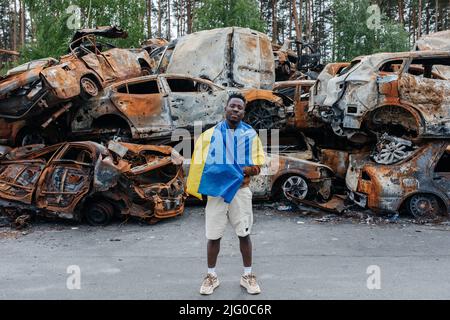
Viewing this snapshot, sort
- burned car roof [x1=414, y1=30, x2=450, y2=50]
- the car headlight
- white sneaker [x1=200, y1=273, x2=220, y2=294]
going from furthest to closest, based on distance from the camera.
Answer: burned car roof [x1=414, y1=30, x2=450, y2=50] < the car headlight < white sneaker [x1=200, y1=273, x2=220, y2=294]

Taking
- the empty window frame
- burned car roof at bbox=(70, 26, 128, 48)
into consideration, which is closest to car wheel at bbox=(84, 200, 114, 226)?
the empty window frame

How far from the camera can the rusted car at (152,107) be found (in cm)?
879

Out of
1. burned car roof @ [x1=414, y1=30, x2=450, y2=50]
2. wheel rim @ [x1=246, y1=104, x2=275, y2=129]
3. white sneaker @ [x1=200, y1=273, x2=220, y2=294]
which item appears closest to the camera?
white sneaker @ [x1=200, y1=273, x2=220, y2=294]

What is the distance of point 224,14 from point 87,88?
1102 centimetres

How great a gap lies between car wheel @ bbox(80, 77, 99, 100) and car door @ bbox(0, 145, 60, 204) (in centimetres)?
159

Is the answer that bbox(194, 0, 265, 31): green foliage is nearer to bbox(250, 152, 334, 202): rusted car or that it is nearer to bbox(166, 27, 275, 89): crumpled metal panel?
bbox(166, 27, 275, 89): crumpled metal panel

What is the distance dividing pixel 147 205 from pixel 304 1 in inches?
1027

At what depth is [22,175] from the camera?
7320mm

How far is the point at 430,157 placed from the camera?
7074 millimetres

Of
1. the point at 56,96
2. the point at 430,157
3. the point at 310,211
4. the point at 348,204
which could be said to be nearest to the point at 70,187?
the point at 56,96

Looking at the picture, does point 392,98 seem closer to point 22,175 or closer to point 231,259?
point 231,259

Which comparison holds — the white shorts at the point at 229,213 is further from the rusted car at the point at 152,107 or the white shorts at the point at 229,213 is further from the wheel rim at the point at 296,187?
the rusted car at the point at 152,107

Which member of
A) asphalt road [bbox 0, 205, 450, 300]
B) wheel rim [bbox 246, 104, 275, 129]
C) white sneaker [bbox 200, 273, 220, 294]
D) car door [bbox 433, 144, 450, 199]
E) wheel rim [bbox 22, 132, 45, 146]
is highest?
wheel rim [bbox 246, 104, 275, 129]

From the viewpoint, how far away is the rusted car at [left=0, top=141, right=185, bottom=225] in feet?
22.8
